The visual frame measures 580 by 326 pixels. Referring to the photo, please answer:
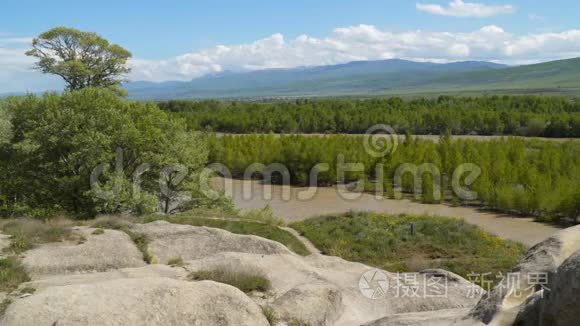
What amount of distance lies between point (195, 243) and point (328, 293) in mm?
8835

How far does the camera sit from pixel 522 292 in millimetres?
9719

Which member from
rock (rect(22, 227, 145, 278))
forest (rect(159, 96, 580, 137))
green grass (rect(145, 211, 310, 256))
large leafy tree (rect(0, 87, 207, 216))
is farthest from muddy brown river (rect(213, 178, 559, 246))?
forest (rect(159, 96, 580, 137))

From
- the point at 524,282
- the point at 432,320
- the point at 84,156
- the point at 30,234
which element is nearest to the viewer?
the point at 524,282

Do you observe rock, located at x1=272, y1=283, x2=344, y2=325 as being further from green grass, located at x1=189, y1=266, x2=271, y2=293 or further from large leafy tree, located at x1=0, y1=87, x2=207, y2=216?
large leafy tree, located at x1=0, y1=87, x2=207, y2=216

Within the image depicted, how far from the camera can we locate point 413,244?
A: 1187 inches

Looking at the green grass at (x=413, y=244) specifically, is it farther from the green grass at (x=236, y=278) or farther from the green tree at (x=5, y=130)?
the green tree at (x=5, y=130)

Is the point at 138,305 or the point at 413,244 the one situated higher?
the point at 138,305

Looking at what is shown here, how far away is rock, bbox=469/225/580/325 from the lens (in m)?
9.25

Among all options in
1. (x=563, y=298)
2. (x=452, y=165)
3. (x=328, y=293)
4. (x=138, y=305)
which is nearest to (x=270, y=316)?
(x=328, y=293)

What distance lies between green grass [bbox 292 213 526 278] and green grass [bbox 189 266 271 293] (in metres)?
10.2

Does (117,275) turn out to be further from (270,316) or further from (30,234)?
(30,234)

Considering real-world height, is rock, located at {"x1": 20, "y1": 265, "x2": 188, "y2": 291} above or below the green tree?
below

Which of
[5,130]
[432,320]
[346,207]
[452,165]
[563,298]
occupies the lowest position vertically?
[346,207]

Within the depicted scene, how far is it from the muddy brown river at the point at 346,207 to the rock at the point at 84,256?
70.5 feet
